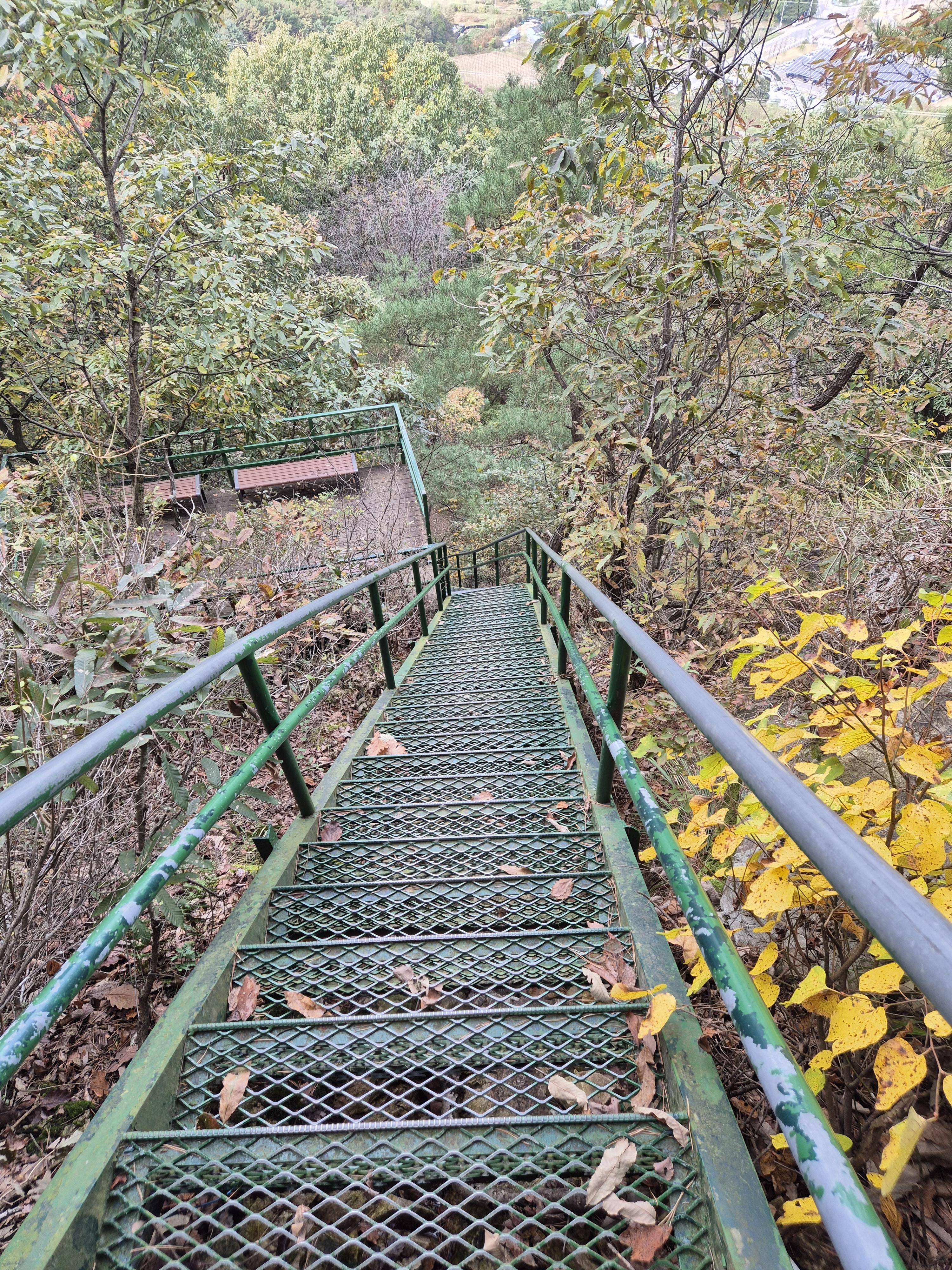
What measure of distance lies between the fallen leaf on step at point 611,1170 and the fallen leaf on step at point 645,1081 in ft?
0.36

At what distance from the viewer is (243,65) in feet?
70.4

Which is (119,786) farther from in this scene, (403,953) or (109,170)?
(109,170)

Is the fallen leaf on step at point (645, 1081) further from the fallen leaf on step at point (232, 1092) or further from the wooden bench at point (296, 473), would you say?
the wooden bench at point (296, 473)

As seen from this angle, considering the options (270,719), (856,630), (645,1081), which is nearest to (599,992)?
(645,1081)

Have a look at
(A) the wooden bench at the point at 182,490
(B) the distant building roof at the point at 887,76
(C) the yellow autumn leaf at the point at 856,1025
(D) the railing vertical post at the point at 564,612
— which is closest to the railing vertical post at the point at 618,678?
(C) the yellow autumn leaf at the point at 856,1025

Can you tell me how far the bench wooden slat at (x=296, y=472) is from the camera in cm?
896

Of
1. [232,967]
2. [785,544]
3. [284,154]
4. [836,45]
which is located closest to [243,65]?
[284,154]

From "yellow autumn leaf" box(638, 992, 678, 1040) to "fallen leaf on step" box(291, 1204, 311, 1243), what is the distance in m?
0.67

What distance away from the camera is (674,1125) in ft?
3.84

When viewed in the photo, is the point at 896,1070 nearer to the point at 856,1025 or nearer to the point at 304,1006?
the point at 856,1025

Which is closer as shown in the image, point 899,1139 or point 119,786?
point 899,1139

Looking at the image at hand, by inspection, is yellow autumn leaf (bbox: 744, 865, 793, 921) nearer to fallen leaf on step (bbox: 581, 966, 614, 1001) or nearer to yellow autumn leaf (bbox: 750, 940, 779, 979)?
yellow autumn leaf (bbox: 750, 940, 779, 979)

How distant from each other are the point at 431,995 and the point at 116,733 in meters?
1.07

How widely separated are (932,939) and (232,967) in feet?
5.65
